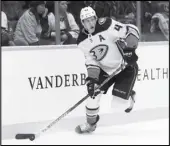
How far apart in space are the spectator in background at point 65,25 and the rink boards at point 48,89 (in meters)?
0.09

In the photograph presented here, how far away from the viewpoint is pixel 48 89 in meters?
3.75

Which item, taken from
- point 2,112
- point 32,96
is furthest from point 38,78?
point 2,112

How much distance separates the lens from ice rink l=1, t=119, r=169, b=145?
3.46 metres

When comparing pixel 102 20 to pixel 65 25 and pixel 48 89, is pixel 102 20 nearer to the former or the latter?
pixel 65 25

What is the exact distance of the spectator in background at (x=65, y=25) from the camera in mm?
3891

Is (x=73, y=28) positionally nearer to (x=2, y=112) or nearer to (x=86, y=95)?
(x=86, y=95)

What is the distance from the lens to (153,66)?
13.9 ft

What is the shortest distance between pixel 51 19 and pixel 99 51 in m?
0.54

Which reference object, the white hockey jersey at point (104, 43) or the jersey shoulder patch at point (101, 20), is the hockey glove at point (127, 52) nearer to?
the white hockey jersey at point (104, 43)

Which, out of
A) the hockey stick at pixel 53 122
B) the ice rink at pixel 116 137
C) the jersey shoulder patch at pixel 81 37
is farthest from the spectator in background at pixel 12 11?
the ice rink at pixel 116 137

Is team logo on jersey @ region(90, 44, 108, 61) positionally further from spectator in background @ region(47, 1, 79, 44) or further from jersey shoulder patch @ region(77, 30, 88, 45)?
spectator in background @ region(47, 1, 79, 44)

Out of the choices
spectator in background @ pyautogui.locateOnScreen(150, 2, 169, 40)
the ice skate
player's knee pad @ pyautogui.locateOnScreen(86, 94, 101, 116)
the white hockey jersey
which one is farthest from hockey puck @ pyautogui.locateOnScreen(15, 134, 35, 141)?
spectator in background @ pyautogui.locateOnScreen(150, 2, 169, 40)

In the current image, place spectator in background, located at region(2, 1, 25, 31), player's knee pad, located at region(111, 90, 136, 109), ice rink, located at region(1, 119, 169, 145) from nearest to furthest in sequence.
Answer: ice rink, located at region(1, 119, 169, 145)
spectator in background, located at region(2, 1, 25, 31)
player's knee pad, located at region(111, 90, 136, 109)

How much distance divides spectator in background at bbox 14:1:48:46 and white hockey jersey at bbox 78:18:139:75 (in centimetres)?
36
